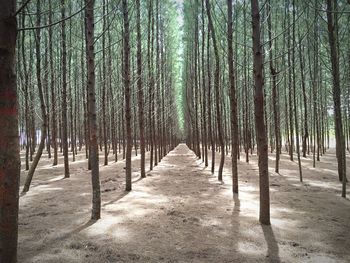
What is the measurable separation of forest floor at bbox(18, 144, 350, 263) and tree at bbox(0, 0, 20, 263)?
1.13m

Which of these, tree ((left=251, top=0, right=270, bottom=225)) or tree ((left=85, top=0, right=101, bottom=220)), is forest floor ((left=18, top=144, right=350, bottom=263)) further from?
tree ((left=251, top=0, right=270, bottom=225))

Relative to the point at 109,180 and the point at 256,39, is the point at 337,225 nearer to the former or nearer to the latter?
the point at 256,39

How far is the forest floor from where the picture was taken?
355 centimetres

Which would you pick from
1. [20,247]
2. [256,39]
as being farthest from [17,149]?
[256,39]

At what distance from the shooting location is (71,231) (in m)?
4.32

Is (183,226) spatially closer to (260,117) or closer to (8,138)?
(260,117)

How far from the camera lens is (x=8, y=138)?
2330mm

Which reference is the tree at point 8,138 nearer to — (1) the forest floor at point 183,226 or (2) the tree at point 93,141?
(1) the forest floor at point 183,226

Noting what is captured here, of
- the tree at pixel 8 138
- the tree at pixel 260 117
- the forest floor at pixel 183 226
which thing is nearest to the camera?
the tree at pixel 8 138

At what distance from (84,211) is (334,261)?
4.07m

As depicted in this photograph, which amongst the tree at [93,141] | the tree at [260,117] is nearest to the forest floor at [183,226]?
the tree at [93,141]

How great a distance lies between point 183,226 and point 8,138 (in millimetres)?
3050

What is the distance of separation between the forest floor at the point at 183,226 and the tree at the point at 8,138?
1.13 m

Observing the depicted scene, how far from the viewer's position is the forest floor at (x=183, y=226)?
3.55 metres
